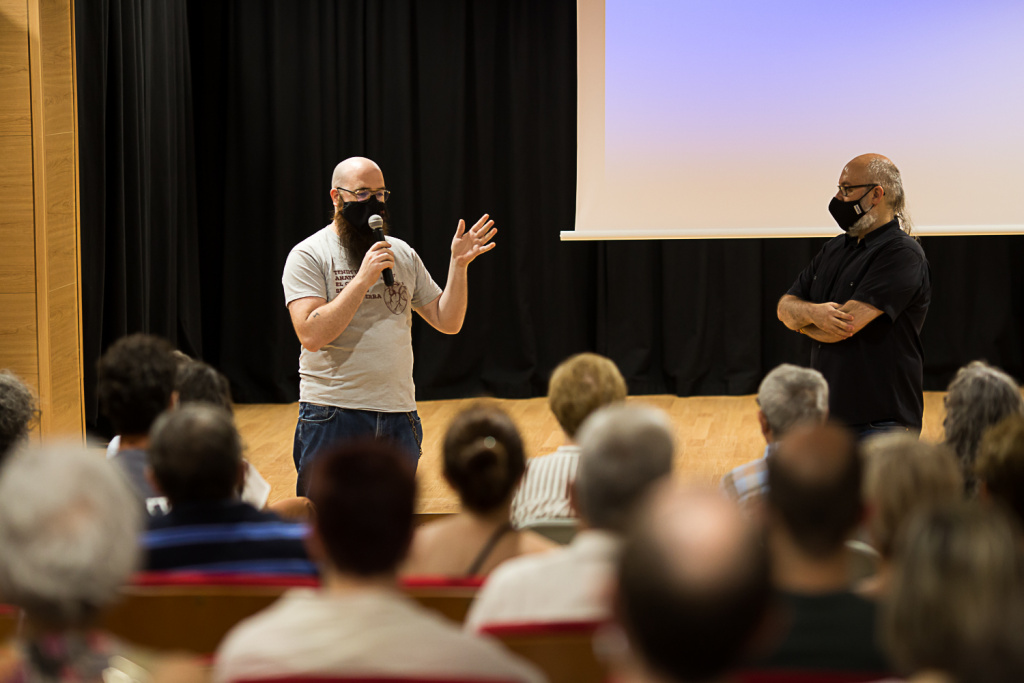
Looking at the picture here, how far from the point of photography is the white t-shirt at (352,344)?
11.6 feet

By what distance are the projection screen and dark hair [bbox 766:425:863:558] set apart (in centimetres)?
378

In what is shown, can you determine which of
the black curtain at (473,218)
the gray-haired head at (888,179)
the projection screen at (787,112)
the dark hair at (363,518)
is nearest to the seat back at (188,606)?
the dark hair at (363,518)

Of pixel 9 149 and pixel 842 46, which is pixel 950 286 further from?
pixel 9 149

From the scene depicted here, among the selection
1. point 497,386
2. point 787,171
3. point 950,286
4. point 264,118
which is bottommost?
point 497,386

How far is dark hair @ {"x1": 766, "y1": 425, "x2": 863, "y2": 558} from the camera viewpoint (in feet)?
5.15

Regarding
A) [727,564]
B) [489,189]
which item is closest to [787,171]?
[489,189]

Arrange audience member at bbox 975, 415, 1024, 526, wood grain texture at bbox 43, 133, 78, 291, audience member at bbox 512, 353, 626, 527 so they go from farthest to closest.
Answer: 1. wood grain texture at bbox 43, 133, 78, 291
2. audience member at bbox 512, 353, 626, 527
3. audience member at bbox 975, 415, 1024, 526

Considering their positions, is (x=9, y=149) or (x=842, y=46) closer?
(x=9, y=149)

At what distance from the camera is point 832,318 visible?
12.3 ft

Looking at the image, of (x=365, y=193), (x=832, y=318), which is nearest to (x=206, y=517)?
(x=365, y=193)

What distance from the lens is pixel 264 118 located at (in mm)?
7500

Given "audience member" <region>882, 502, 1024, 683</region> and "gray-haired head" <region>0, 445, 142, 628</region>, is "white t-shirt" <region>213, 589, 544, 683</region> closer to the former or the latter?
"gray-haired head" <region>0, 445, 142, 628</region>

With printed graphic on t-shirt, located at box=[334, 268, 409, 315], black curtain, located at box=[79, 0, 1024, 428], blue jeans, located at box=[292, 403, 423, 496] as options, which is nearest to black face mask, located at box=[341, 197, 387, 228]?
printed graphic on t-shirt, located at box=[334, 268, 409, 315]

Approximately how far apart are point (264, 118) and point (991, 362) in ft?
17.5
